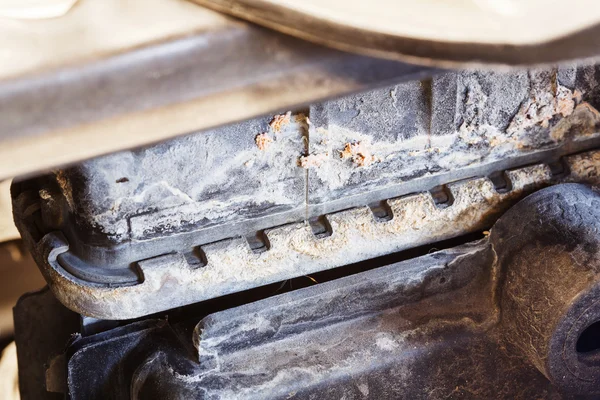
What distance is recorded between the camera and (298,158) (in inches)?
53.4

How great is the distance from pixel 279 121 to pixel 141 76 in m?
0.50

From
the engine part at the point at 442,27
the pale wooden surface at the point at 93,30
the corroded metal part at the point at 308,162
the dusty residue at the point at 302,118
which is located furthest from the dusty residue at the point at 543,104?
the pale wooden surface at the point at 93,30

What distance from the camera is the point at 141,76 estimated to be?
0.82 m

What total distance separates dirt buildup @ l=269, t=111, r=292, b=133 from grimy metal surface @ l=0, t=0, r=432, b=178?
0.40 m

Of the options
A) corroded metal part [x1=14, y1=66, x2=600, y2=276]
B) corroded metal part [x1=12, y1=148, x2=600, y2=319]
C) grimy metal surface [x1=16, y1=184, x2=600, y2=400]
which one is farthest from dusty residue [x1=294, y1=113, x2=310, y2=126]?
grimy metal surface [x1=16, y1=184, x2=600, y2=400]

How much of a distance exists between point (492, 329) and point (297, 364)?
41 cm

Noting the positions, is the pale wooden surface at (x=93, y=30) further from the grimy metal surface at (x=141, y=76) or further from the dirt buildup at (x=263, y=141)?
the dirt buildup at (x=263, y=141)

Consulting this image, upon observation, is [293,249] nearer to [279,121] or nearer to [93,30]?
[279,121]

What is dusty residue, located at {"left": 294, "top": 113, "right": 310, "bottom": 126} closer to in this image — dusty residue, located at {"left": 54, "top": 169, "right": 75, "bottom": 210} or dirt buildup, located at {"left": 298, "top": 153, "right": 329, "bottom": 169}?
dirt buildup, located at {"left": 298, "top": 153, "right": 329, "bottom": 169}

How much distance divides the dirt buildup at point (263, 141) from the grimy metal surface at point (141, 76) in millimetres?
411

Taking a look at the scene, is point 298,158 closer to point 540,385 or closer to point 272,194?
point 272,194

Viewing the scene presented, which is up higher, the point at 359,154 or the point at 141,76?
the point at 141,76

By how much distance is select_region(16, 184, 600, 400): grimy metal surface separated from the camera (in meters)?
1.42

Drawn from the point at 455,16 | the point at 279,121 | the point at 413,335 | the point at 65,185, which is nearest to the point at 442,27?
the point at 455,16
